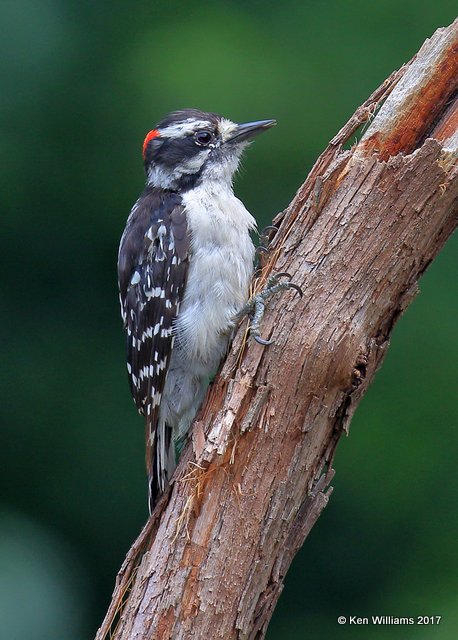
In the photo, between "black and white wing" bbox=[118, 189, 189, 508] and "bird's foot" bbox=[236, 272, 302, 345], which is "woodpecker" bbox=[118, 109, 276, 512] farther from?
"bird's foot" bbox=[236, 272, 302, 345]

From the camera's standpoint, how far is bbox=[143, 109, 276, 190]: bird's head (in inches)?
144

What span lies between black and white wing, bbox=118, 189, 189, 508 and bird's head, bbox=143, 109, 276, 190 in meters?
0.10

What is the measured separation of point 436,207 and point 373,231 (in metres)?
0.20

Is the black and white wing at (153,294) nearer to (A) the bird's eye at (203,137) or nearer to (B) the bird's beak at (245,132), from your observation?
(A) the bird's eye at (203,137)

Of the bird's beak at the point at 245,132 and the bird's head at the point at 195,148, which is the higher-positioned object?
the bird's beak at the point at 245,132

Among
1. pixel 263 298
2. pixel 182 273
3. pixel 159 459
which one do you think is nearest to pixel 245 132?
pixel 182 273

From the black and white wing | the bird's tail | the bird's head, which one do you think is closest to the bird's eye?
the bird's head

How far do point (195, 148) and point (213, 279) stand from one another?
25.7 inches

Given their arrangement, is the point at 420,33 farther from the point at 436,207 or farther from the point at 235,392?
the point at 235,392

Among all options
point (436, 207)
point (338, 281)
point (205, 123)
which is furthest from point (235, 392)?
point (205, 123)

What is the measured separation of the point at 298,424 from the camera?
108 inches

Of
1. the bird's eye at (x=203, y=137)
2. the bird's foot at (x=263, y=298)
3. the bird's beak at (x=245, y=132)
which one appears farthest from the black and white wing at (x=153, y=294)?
the bird's foot at (x=263, y=298)

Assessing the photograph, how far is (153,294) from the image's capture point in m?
3.51

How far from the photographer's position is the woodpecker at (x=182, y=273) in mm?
3361
